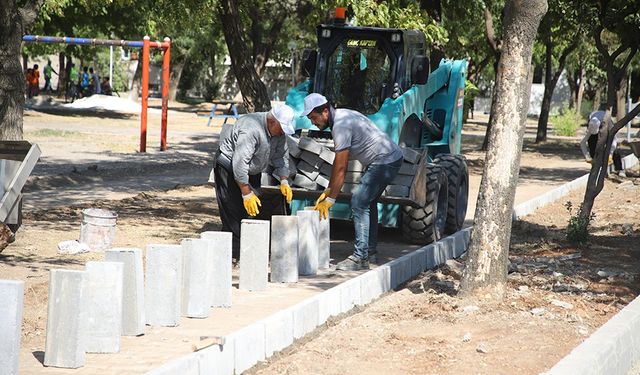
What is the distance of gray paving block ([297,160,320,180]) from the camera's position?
12.2 metres

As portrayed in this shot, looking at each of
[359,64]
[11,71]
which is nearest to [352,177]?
[359,64]

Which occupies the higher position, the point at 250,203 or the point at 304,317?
the point at 250,203

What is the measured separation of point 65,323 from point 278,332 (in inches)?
65.0

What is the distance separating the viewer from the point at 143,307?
25.3 ft

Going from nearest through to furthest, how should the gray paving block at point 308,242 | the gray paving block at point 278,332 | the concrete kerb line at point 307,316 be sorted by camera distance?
the concrete kerb line at point 307,316 → the gray paving block at point 278,332 → the gray paving block at point 308,242

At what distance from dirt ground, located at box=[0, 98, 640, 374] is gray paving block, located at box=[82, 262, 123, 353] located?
0.56m

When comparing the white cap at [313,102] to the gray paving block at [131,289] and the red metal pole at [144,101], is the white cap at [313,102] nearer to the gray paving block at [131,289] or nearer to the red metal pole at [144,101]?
the gray paving block at [131,289]

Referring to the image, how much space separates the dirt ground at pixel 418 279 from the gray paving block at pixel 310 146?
1858 millimetres

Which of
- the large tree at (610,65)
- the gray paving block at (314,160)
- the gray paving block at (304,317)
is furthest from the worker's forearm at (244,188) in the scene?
the large tree at (610,65)

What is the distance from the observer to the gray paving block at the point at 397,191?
39.7 feet

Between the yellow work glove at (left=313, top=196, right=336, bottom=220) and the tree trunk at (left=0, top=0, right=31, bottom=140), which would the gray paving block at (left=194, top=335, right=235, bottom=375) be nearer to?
the yellow work glove at (left=313, top=196, right=336, bottom=220)

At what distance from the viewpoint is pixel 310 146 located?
12164 mm

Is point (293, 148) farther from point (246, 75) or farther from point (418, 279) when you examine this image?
point (246, 75)

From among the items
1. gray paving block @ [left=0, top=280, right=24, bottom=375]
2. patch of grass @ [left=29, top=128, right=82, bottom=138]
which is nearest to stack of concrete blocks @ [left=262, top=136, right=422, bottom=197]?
gray paving block @ [left=0, top=280, right=24, bottom=375]
